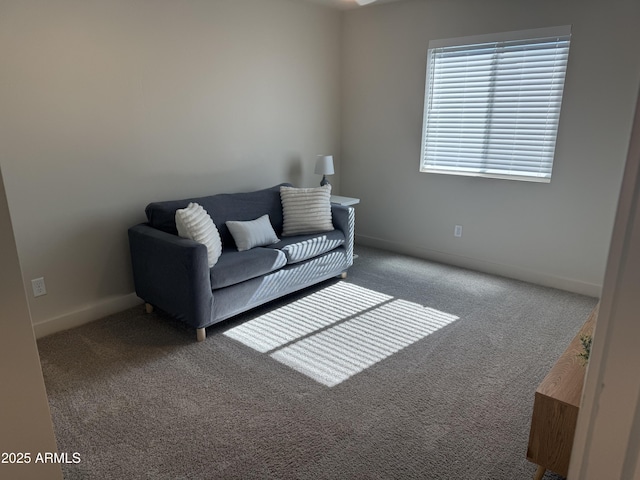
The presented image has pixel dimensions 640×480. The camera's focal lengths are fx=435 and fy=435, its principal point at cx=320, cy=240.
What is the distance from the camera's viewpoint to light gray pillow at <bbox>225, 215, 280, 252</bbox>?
3.38 metres

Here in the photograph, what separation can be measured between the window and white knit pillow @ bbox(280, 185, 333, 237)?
128cm

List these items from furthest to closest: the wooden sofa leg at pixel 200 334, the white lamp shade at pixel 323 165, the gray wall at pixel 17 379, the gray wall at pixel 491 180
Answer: the white lamp shade at pixel 323 165
the gray wall at pixel 491 180
the wooden sofa leg at pixel 200 334
the gray wall at pixel 17 379

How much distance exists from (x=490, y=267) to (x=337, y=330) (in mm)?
1968

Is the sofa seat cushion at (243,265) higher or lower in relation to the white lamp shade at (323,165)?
lower

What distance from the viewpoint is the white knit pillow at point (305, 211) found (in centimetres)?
387

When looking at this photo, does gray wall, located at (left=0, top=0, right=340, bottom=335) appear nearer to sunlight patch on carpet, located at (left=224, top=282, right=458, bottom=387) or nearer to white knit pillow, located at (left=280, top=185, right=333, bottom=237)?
white knit pillow, located at (left=280, top=185, right=333, bottom=237)

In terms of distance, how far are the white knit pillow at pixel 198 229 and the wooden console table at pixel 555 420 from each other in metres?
2.11

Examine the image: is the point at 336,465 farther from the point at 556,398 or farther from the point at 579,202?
→ the point at 579,202

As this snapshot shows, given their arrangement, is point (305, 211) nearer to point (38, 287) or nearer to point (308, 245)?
point (308, 245)

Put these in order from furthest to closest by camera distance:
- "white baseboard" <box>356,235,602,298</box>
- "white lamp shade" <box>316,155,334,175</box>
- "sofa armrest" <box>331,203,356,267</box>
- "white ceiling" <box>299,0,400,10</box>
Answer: "white lamp shade" <box>316,155,334,175</box> < "white ceiling" <box>299,0,400,10</box> < "sofa armrest" <box>331,203,356,267</box> < "white baseboard" <box>356,235,602,298</box>

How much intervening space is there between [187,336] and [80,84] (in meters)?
1.86

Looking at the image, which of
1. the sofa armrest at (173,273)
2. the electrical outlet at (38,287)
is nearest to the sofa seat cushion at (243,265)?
the sofa armrest at (173,273)

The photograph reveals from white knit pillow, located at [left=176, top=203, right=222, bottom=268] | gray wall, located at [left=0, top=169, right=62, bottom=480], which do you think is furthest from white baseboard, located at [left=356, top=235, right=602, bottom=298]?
gray wall, located at [left=0, top=169, right=62, bottom=480]

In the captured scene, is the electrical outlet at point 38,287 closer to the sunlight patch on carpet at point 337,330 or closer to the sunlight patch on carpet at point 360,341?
the sunlight patch on carpet at point 337,330
